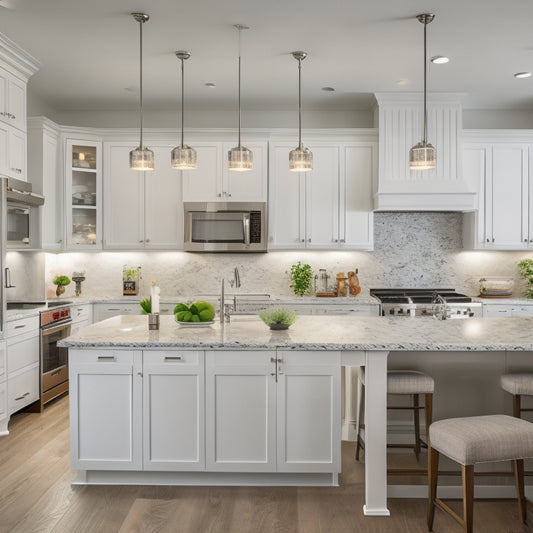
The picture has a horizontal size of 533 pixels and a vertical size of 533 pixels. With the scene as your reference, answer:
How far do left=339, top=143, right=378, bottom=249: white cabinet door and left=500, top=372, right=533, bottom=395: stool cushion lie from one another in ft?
9.98

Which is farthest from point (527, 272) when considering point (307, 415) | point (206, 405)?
point (206, 405)

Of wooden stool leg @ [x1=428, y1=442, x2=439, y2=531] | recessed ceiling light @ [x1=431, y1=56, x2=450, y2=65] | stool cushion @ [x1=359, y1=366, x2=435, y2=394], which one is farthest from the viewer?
A: recessed ceiling light @ [x1=431, y1=56, x2=450, y2=65]

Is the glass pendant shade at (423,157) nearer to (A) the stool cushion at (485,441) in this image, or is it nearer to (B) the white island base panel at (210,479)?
(A) the stool cushion at (485,441)

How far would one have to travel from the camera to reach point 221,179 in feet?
19.4

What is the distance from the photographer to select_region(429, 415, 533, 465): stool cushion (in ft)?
7.77

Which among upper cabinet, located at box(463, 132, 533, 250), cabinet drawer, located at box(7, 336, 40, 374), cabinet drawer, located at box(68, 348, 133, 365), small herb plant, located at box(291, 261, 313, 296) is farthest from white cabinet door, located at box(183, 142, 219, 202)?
cabinet drawer, located at box(68, 348, 133, 365)

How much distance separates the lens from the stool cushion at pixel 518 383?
293cm

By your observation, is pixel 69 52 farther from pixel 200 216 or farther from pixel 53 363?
pixel 53 363

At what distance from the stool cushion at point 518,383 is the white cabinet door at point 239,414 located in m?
1.28

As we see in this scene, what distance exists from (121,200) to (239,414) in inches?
140

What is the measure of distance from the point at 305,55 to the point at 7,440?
12.6ft

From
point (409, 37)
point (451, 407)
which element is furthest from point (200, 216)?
point (451, 407)

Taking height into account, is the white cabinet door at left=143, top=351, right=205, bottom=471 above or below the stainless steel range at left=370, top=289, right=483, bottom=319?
below

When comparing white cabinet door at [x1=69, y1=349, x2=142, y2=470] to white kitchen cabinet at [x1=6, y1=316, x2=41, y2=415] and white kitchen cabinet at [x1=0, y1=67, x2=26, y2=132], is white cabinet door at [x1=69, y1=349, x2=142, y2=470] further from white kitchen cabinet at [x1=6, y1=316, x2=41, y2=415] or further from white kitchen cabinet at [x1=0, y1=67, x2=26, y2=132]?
white kitchen cabinet at [x1=0, y1=67, x2=26, y2=132]
